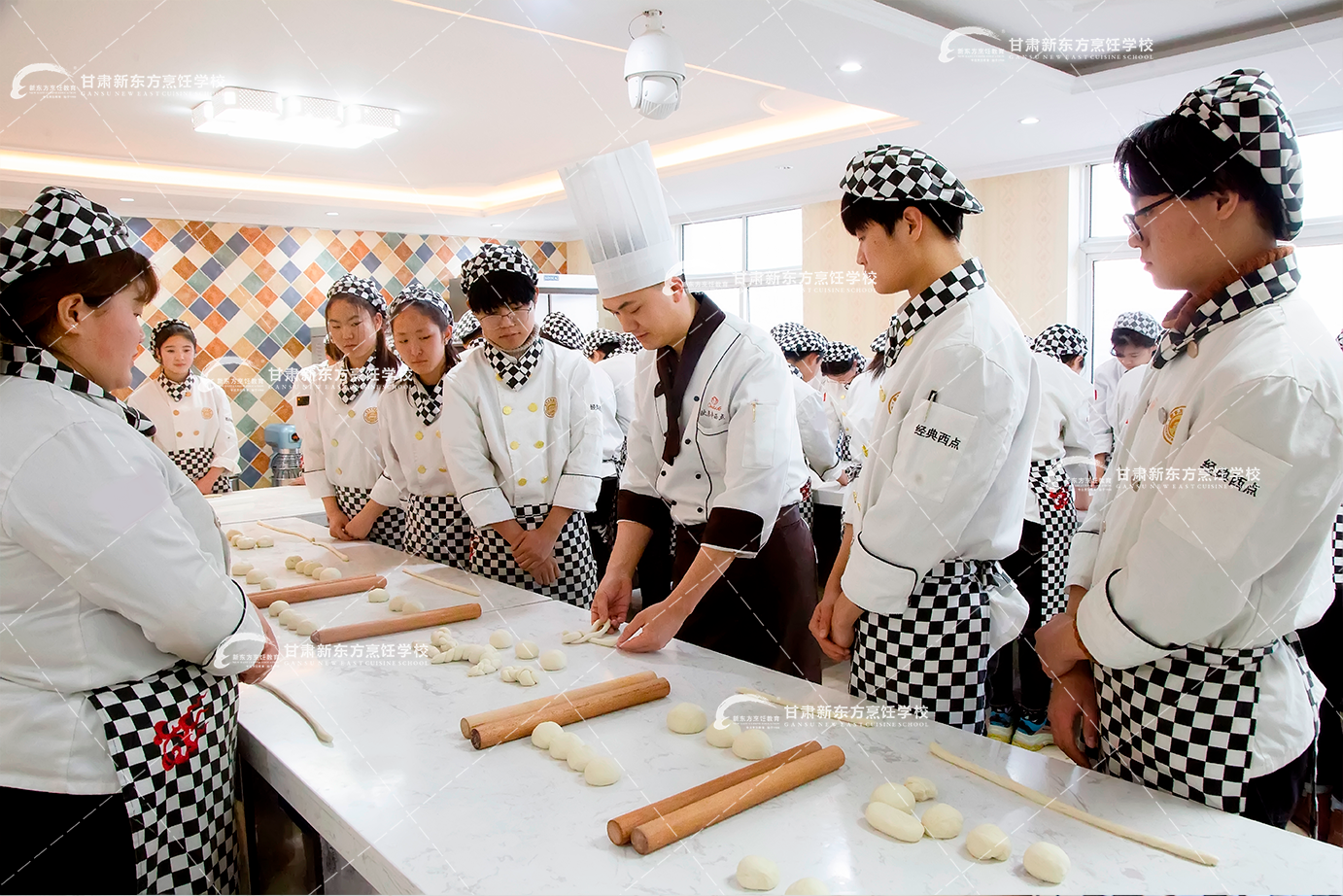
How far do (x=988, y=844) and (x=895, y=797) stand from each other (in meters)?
0.13

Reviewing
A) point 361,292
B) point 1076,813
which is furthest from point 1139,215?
point 361,292

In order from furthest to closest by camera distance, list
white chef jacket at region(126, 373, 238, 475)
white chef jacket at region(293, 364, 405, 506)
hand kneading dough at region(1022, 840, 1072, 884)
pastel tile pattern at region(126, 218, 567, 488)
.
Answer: pastel tile pattern at region(126, 218, 567, 488) < white chef jacket at region(126, 373, 238, 475) < white chef jacket at region(293, 364, 405, 506) < hand kneading dough at region(1022, 840, 1072, 884)

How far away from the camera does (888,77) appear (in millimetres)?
4449

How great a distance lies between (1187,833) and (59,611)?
1486mm

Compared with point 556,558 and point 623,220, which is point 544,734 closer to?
point 623,220

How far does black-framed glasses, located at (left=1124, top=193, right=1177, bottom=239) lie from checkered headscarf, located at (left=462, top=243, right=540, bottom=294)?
1543mm

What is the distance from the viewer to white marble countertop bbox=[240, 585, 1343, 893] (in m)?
0.94

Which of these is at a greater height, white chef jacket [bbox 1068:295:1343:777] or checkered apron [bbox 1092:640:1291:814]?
white chef jacket [bbox 1068:295:1343:777]

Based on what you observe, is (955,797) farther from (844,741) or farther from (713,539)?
(713,539)

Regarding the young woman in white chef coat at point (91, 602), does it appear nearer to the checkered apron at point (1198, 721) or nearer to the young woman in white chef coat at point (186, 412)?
the checkered apron at point (1198, 721)

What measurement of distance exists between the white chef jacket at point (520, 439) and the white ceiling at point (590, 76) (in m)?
1.81

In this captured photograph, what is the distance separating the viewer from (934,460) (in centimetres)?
137

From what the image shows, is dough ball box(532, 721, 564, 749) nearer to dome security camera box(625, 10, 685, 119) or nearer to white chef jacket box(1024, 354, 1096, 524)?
white chef jacket box(1024, 354, 1096, 524)

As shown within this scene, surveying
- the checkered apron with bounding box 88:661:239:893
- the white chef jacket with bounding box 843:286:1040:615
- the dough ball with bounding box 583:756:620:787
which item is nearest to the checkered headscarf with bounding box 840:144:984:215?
the white chef jacket with bounding box 843:286:1040:615
